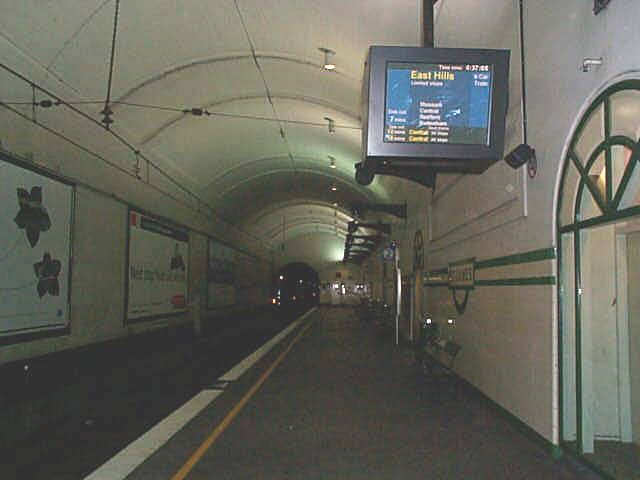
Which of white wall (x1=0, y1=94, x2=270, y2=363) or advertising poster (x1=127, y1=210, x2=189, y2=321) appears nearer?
white wall (x1=0, y1=94, x2=270, y2=363)

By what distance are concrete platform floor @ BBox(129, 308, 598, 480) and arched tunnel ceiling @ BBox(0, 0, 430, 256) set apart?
562 cm

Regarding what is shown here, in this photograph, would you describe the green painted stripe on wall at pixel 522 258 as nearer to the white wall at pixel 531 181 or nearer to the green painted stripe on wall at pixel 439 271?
the white wall at pixel 531 181

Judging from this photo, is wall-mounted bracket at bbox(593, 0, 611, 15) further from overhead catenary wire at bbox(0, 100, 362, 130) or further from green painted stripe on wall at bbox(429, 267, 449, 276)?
green painted stripe on wall at bbox(429, 267, 449, 276)

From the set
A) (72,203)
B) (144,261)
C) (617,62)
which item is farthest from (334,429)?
(144,261)

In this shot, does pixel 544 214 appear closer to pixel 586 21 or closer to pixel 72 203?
pixel 586 21

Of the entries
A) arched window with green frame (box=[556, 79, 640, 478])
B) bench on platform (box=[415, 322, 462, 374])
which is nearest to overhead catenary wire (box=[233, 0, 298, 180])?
bench on platform (box=[415, 322, 462, 374])

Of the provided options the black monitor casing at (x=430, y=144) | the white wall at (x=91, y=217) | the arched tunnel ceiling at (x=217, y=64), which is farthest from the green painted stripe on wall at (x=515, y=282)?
the white wall at (x=91, y=217)

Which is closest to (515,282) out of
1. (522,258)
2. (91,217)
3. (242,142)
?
(522,258)

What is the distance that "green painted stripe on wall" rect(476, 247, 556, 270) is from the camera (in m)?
7.77

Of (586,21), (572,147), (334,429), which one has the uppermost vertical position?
(586,21)

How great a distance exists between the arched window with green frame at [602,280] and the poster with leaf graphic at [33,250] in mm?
7923

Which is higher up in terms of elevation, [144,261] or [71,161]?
[71,161]

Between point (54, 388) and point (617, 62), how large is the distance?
9.36m

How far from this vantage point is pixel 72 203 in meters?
13.9
